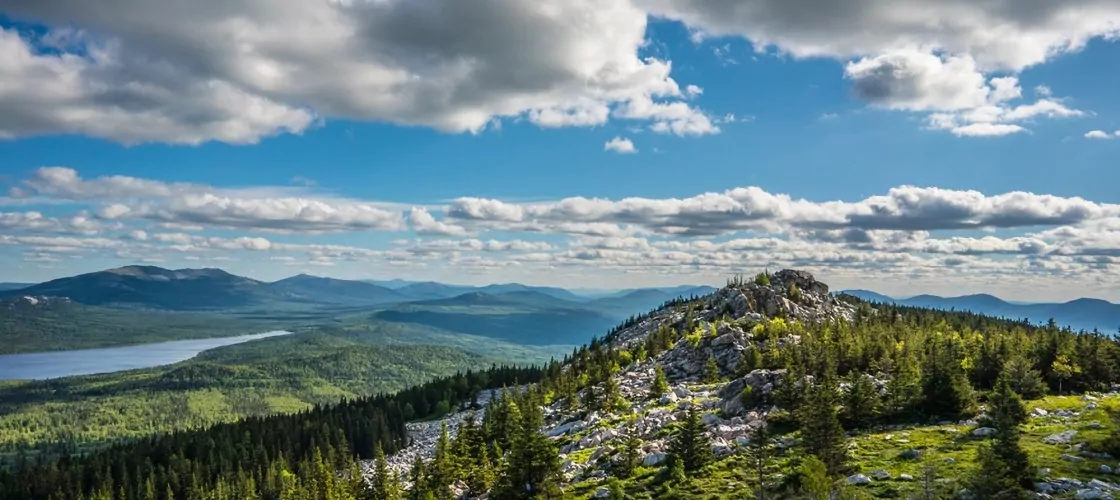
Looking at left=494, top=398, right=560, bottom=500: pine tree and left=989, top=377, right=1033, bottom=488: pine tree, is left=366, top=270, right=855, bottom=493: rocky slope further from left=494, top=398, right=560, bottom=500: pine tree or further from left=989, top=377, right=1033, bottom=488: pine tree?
left=989, top=377, right=1033, bottom=488: pine tree

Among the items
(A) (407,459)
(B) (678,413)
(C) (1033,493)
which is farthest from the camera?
(A) (407,459)

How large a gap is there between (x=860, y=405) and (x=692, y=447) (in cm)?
2502

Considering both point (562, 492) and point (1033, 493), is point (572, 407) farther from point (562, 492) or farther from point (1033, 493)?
point (1033, 493)

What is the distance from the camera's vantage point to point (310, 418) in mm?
199250

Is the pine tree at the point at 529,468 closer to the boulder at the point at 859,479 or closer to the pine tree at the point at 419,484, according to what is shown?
the pine tree at the point at 419,484

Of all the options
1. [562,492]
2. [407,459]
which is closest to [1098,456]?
[562,492]

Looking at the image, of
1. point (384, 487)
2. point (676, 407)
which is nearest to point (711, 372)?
point (676, 407)

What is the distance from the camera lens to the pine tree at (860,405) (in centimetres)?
8331

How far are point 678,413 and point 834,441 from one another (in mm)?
42032

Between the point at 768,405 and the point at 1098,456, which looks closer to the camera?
the point at 1098,456

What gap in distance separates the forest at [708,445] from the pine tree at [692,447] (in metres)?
0.16


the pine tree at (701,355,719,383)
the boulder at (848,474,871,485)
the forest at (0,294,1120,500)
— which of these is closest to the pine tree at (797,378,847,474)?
the forest at (0,294,1120,500)

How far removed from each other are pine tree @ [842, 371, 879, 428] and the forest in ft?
0.66

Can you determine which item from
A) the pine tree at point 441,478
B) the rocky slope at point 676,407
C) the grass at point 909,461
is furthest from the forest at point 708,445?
the rocky slope at point 676,407
